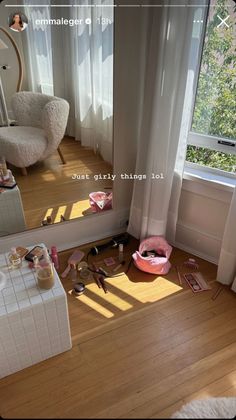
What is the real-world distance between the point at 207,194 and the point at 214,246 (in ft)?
1.27

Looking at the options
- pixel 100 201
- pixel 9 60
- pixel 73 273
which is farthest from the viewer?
pixel 100 201

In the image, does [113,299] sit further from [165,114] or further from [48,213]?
[165,114]

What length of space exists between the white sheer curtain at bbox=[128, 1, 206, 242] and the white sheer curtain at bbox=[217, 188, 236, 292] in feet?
1.33

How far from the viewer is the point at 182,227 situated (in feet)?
7.27

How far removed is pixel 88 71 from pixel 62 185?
74 cm

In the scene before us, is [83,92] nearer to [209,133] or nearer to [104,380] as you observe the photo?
[209,133]

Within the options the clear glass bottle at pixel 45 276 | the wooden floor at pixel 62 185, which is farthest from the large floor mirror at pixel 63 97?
the clear glass bottle at pixel 45 276

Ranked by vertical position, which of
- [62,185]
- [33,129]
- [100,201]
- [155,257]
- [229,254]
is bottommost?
[155,257]

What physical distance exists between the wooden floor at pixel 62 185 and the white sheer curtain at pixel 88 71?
0.11 m

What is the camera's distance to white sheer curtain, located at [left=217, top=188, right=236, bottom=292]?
174 cm

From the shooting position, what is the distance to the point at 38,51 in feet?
5.43

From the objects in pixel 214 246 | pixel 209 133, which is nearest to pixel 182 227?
pixel 214 246

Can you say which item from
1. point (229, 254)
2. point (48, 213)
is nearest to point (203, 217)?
point (229, 254)

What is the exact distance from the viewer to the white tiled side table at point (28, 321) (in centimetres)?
131
